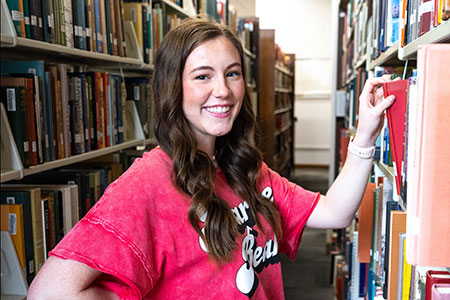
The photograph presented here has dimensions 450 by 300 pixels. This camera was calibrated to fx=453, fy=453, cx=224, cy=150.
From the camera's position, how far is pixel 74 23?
1.57 m

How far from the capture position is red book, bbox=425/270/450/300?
2.15ft

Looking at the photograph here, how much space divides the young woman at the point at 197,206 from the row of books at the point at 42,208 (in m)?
0.46

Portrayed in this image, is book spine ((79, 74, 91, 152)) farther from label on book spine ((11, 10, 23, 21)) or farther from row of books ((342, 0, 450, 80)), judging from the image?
row of books ((342, 0, 450, 80))

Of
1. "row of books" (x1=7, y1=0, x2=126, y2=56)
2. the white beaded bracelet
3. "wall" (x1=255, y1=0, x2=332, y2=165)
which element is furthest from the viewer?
"wall" (x1=255, y1=0, x2=332, y2=165)

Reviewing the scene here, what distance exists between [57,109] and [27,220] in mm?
365

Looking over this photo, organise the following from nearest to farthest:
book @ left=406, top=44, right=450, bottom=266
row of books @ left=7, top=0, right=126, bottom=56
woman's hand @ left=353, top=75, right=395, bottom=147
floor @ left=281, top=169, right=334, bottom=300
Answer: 1. book @ left=406, top=44, right=450, bottom=266
2. woman's hand @ left=353, top=75, right=395, bottom=147
3. row of books @ left=7, top=0, right=126, bottom=56
4. floor @ left=281, top=169, right=334, bottom=300

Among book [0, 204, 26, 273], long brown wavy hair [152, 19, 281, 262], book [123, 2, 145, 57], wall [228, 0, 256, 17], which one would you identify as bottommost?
book [0, 204, 26, 273]

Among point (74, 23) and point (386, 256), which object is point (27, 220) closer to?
point (74, 23)

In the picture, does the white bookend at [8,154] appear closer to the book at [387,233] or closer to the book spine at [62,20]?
the book spine at [62,20]

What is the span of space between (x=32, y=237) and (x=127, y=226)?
0.57m

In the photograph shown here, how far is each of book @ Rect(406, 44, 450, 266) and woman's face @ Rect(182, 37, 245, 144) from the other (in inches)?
25.1

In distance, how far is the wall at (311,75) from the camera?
4672 mm

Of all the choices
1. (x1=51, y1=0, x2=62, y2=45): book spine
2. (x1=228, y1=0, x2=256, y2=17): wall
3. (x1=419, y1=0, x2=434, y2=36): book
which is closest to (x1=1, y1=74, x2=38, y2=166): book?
(x1=51, y1=0, x2=62, y2=45): book spine

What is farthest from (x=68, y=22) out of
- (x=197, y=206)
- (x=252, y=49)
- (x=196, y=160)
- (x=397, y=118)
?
(x=252, y=49)
